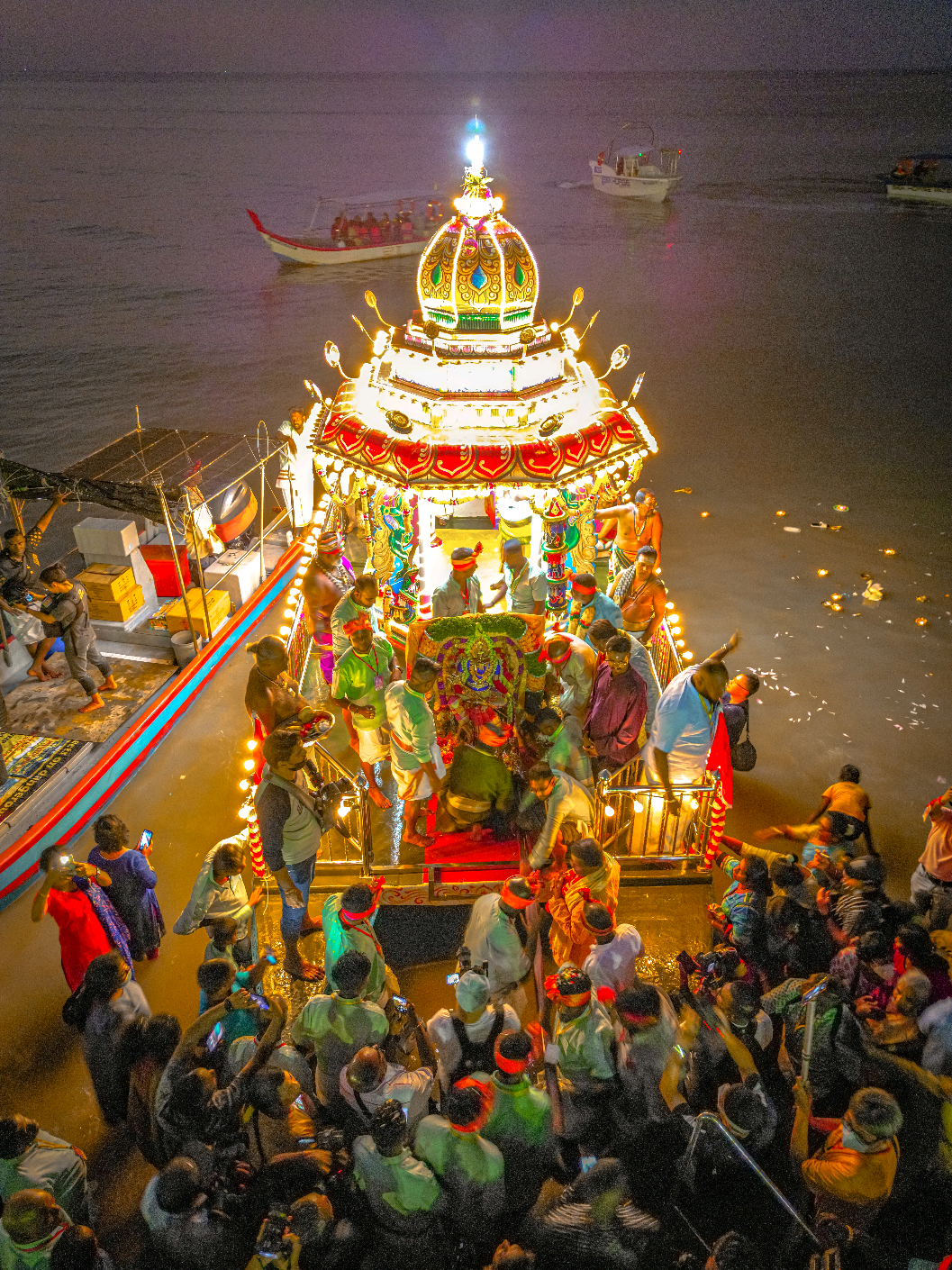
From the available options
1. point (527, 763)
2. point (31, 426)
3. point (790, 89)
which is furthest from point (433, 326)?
point (790, 89)

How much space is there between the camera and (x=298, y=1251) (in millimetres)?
3553

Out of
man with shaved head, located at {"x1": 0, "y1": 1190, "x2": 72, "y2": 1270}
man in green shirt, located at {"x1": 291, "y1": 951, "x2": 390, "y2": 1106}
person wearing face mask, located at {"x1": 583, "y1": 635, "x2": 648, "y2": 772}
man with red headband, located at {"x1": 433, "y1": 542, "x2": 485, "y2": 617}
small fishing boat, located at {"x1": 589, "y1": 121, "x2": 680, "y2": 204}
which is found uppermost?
small fishing boat, located at {"x1": 589, "y1": 121, "x2": 680, "y2": 204}

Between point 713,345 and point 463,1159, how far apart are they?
2678cm

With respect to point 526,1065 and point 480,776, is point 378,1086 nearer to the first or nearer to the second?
point 526,1065

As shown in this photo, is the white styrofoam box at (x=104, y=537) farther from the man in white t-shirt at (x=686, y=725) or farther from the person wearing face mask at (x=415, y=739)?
the man in white t-shirt at (x=686, y=725)

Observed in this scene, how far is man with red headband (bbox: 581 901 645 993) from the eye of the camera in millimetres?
4543

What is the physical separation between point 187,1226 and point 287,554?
914 cm

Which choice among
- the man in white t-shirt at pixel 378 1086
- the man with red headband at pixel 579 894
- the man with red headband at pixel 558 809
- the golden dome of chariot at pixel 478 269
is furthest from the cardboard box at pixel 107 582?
the man in white t-shirt at pixel 378 1086

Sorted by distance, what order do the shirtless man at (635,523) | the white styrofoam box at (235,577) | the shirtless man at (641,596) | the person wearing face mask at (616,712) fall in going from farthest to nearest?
the white styrofoam box at (235,577) < the shirtless man at (635,523) < the shirtless man at (641,596) < the person wearing face mask at (616,712)

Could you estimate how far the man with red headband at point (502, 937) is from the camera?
4594 mm

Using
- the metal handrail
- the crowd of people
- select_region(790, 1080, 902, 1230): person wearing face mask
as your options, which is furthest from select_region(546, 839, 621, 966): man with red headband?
select_region(790, 1080, 902, 1230): person wearing face mask

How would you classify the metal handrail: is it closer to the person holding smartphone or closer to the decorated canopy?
the person holding smartphone

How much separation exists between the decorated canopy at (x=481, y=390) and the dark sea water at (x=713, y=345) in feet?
5.57

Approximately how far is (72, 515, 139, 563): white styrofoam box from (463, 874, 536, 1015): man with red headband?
6.70m
